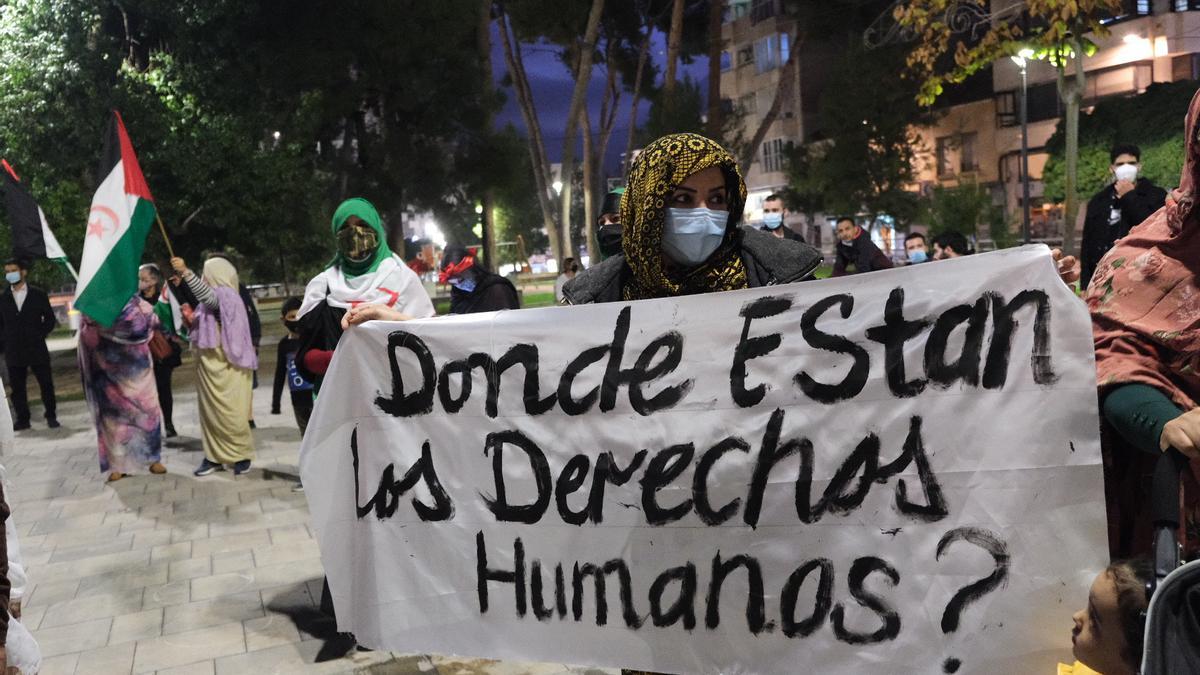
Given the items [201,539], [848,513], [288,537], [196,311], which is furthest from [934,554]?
[196,311]

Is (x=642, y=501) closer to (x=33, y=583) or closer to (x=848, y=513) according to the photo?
(x=848, y=513)

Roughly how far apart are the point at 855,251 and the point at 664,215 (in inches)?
270

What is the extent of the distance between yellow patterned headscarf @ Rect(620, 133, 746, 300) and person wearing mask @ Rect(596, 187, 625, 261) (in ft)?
8.74

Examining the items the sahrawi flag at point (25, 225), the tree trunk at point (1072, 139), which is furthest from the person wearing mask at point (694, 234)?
the tree trunk at point (1072, 139)

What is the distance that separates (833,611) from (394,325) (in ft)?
5.25

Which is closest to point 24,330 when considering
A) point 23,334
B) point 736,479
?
point 23,334

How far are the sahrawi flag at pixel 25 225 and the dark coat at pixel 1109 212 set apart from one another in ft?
31.1

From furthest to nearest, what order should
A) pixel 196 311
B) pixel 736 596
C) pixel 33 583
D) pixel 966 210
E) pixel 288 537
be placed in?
pixel 966 210
pixel 196 311
pixel 288 537
pixel 33 583
pixel 736 596

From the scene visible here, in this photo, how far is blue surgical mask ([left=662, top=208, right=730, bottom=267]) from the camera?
8.49ft

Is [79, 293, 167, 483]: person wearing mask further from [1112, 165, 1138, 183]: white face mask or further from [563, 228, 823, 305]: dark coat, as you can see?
[1112, 165, 1138, 183]: white face mask

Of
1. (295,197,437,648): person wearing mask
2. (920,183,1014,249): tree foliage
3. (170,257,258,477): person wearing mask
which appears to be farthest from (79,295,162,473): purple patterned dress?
(920,183,1014,249): tree foliage

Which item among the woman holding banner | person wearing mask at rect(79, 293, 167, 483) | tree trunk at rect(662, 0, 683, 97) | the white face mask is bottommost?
person wearing mask at rect(79, 293, 167, 483)

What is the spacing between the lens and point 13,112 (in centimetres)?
1855

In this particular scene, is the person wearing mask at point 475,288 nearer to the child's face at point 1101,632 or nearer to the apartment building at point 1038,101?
the child's face at point 1101,632
